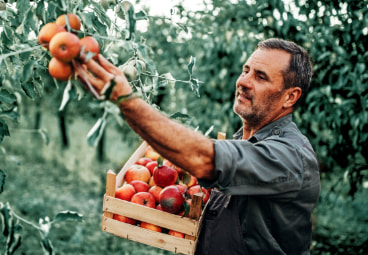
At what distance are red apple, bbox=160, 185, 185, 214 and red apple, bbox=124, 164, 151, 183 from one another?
8.8 inches

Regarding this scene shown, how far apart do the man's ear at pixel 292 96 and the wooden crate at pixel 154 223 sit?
0.66 m

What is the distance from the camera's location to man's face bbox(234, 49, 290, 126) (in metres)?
1.79

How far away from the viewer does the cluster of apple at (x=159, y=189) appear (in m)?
1.63

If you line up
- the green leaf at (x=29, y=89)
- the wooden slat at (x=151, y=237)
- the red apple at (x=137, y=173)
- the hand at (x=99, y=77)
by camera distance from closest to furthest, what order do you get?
the hand at (x=99, y=77) → the green leaf at (x=29, y=89) → the wooden slat at (x=151, y=237) → the red apple at (x=137, y=173)

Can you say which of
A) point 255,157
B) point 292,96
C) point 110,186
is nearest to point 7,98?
point 110,186

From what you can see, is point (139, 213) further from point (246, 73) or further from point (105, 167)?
point (105, 167)

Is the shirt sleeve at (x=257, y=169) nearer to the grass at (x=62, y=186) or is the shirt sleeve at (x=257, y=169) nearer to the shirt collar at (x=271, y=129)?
the shirt collar at (x=271, y=129)

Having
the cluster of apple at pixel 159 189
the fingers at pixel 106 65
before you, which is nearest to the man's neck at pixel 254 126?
the cluster of apple at pixel 159 189

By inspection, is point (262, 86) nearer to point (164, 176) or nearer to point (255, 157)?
point (255, 157)

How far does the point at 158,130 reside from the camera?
1215mm

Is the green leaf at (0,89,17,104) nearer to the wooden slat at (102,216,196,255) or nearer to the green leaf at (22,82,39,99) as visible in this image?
the green leaf at (22,82,39,99)

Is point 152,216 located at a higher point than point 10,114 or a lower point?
lower

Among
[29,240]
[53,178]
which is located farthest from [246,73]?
[53,178]

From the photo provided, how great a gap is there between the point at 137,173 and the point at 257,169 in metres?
0.66
